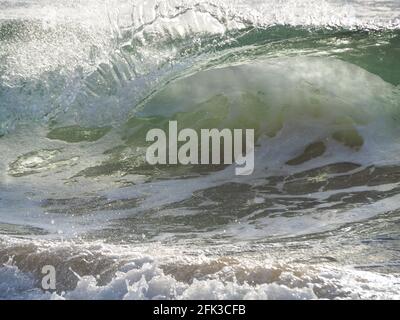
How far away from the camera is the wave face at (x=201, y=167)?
4375 millimetres

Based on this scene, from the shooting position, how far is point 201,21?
32.2 feet

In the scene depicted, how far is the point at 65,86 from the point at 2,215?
129 inches

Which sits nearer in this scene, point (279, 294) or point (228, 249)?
point (279, 294)

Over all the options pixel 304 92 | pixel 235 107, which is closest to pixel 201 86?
pixel 235 107

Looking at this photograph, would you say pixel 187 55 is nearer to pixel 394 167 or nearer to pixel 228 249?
pixel 394 167

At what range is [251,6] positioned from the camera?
34.7 ft

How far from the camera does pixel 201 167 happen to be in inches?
279

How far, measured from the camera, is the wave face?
4.38m

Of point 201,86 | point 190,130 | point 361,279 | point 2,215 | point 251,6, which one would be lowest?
point 361,279

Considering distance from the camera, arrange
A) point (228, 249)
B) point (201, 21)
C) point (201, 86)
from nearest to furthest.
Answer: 1. point (228, 249)
2. point (201, 86)
3. point (201, 21)
